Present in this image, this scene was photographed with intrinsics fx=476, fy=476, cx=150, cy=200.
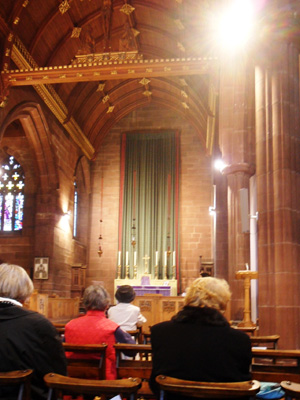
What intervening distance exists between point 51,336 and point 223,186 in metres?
11.3

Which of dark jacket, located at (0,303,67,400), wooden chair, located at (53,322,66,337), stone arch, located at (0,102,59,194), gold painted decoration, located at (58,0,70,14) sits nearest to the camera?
dark jacket, located at (0,303,67,400)

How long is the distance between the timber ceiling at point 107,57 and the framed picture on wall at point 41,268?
186 inches

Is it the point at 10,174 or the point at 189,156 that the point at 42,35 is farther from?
the point at 189,156

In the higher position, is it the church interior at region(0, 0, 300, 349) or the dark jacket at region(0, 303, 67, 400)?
the church interior at region(0, 0, 300, 349)

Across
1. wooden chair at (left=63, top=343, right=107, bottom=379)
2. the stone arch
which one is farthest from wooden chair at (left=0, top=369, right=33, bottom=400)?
the stone arch

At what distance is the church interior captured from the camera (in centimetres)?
560

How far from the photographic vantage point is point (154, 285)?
1738 cm

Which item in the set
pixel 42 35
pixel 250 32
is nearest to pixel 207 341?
pixel 250 32

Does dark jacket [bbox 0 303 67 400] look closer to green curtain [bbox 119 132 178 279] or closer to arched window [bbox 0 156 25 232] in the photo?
arched window [bbox 0 156 25 232]

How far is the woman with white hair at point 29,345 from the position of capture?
92.2 inches

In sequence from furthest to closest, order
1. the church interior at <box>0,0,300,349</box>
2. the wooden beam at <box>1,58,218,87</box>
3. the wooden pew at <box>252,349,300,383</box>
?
the wooden beam at <box>1,58,218,87</box> → the church interior at <box>0,0,300,349</box> → the wooden pew at <box>252,349,300,383</box>

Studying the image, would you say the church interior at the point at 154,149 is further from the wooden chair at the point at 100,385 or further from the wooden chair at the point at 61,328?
the wooden chair at the point at 100,385

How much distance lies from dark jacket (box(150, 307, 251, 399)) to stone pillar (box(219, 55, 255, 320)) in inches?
265

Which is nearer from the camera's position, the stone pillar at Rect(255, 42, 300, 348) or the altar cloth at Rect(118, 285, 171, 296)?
the stone pillar at Rect(255, 42, 300, 348)
